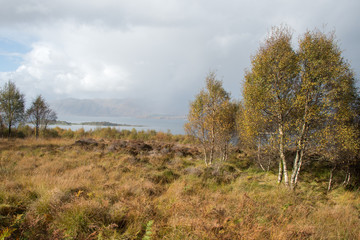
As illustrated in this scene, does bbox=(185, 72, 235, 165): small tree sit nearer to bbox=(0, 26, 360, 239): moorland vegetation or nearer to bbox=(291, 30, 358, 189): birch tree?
bbox=(0, 26, 360, 239): moorland vegetation

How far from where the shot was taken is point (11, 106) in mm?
25266

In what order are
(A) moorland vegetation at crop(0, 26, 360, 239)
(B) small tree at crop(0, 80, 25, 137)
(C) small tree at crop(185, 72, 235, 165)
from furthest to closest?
(B) small tree at crop(0, 80, 25, 137) → (C) small tree at crop(185, 72, 235, 165) → (A) moorland vegetation at crop(0, 26, 360, 239)

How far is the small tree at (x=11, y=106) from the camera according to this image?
24906 millimetres

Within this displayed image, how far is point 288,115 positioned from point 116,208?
34.2ft

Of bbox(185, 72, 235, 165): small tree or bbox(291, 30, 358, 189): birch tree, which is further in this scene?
bbox(185, 72, 235, 165): small tree

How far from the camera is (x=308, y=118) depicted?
337 inches

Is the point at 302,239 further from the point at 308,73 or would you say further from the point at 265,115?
the point at 308,73

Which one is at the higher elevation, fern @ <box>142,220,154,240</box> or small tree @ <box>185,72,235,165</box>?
small tree @ <box>185,72,235,165</box>

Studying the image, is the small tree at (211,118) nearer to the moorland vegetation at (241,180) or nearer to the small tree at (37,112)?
the moorland vegetation at (241,180)

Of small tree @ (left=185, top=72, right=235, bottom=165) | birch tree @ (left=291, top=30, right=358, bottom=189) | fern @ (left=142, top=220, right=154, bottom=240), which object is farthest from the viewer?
small tree @ (left=185, top=72, right=235, bottom=165)

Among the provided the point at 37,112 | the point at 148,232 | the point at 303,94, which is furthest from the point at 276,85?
the point at 37,112

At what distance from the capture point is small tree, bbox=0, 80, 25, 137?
24906 millimetres

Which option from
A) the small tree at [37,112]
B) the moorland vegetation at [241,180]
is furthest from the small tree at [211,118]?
the small tree at [37,112]

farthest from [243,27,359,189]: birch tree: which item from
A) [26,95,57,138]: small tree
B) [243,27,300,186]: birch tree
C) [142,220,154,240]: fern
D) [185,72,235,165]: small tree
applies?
[26,95,57,138]: small tree
